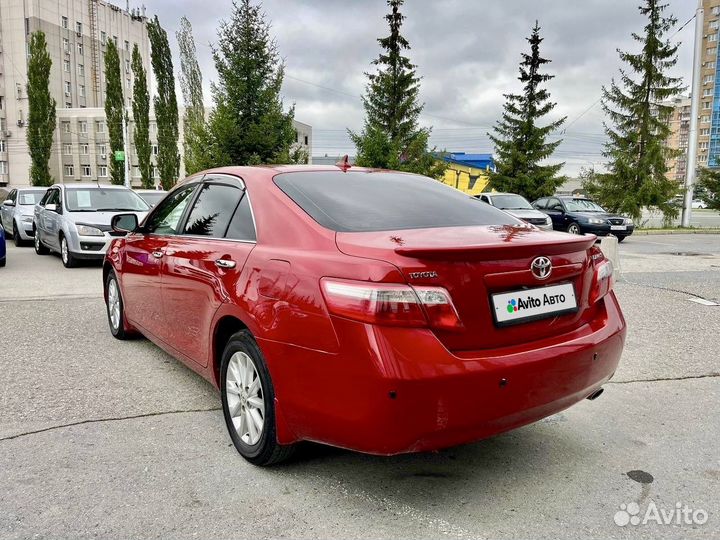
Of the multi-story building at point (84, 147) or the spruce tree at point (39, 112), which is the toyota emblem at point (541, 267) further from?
the multi-story building at point (84, 147)

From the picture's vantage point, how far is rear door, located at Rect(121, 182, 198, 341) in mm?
4082

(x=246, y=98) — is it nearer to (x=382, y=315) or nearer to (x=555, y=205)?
(x=555, y=205)

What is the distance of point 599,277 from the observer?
119 inches

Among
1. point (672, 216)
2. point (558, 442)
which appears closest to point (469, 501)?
point (558, 442)

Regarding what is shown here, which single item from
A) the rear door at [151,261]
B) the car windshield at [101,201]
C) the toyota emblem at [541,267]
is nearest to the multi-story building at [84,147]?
the car windshield at [101,201]

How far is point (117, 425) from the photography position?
3471 mm

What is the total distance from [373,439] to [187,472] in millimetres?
1138

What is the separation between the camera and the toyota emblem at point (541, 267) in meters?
2.59

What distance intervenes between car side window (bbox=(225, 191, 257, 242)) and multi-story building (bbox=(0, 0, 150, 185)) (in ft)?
249

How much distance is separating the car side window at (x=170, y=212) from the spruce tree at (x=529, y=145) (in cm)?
2878

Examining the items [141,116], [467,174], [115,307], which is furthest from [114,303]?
[141,116]

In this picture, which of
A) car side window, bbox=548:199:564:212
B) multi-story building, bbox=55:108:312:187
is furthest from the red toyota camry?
multi-story building, bbox=55:108:312:187

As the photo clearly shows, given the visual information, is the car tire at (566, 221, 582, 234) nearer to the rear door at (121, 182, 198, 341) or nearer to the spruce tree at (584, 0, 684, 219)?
the spruce tree at (584, 0, 684, 219)

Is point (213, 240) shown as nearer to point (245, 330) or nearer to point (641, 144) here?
point (245, 330)
